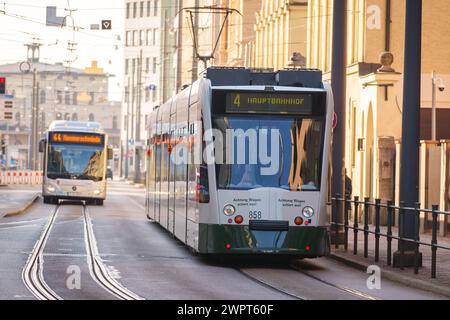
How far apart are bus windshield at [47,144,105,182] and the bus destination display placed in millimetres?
29312

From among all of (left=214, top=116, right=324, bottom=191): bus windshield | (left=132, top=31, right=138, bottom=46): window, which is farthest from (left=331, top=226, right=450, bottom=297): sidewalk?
(left=132, top=31, right=138, bottom=46): window

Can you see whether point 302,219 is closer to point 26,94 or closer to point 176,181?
point 176,181

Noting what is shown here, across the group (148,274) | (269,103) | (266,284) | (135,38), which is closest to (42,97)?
(135,38)

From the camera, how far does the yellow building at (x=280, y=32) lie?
197 ft

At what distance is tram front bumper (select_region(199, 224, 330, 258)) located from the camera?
22281mm

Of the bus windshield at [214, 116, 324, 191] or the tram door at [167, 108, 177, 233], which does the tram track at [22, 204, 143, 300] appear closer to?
the tram door at [167, 108, 177, 233]

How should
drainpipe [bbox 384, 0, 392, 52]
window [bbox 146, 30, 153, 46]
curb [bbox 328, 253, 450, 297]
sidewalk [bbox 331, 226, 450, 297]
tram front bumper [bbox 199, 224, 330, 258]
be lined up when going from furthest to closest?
window [bbox 146, 30, 153, 46], drainpipe [bbox 384, 0, 392, 52], tram front bumper [bbox 199, 224, 330, 258], sidewalk [bbox 331, 226, 450, 297], curb [bbox 328, 253, 450, 297]

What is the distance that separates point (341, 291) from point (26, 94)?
178702 mm

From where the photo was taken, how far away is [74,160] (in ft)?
169

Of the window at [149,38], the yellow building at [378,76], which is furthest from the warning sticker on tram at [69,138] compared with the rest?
the window at [149,38]

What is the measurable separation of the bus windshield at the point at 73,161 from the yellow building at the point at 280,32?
29.9 feet

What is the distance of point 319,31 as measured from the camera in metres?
53.3

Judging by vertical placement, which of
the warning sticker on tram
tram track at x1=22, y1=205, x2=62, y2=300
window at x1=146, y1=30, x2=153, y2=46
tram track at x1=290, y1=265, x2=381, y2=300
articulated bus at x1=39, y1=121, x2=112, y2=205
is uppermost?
window at x1=146, y1=30, x2=153, y2=46
